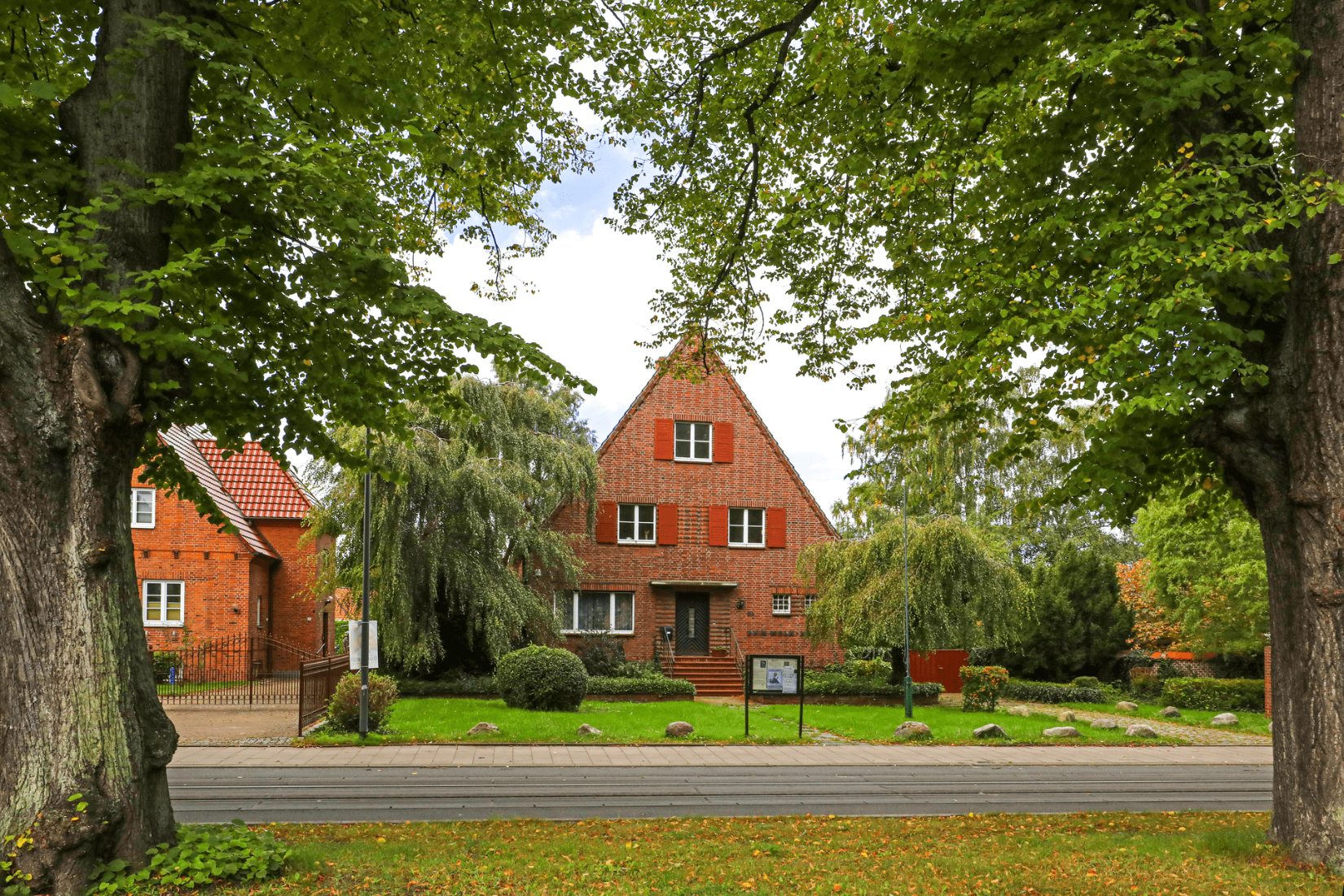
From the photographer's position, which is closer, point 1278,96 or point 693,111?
point 1278,96

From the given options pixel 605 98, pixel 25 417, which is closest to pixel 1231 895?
pixel 25 417

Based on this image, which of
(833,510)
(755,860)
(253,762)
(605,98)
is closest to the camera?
(755,860)

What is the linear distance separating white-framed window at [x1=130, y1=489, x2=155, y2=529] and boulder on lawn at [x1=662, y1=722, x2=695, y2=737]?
18.2 metres

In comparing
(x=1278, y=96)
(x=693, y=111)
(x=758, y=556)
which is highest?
(x=693, y=111)

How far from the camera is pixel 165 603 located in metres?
29.2

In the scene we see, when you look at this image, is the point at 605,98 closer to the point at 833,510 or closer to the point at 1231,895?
the point at 1231,895

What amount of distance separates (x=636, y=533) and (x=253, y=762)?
705 inches

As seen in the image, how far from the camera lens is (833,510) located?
43.3 m

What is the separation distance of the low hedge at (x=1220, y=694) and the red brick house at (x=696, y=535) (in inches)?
386

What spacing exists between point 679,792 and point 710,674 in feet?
59.5

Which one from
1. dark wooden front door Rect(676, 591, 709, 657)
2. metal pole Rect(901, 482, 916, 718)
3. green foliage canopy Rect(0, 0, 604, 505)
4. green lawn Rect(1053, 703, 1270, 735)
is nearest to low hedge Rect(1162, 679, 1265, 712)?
green lawn Rect(1053, 703, 1270, 735)

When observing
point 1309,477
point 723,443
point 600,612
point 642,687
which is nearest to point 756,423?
point 723,443

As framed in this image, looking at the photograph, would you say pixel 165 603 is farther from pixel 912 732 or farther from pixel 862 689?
pixel 912 732

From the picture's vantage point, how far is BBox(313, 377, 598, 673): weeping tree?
2473cm
